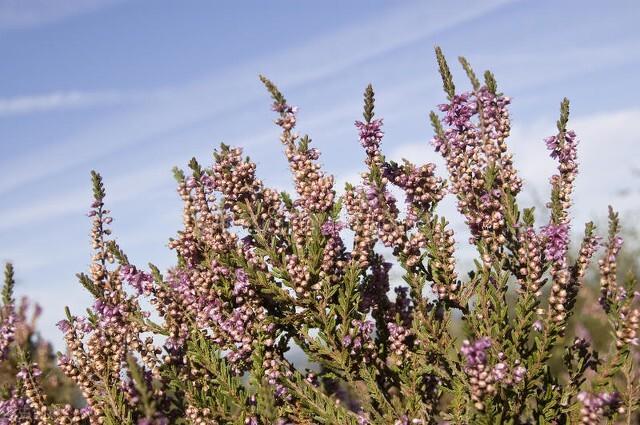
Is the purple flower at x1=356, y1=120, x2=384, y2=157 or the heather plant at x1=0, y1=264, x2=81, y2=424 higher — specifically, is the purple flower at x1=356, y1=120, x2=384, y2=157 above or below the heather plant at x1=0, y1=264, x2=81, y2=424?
above

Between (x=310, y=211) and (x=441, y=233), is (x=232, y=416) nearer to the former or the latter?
(x=310, y=211)

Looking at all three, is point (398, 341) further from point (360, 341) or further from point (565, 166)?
point (565, 166)

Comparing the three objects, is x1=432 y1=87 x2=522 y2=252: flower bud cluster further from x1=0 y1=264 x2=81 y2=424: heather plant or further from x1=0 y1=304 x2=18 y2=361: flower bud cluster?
x1=0 y1=304 x2=18 y2=361: flower bud cluster

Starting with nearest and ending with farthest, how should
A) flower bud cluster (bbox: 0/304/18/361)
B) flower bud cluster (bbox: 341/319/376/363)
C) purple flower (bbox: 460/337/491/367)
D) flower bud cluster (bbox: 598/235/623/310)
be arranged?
purple flower (bbox: 460/337/491/367) < flower bud cluster (bbox: 598/235/623/310) < flower bud cluster (bbox: 341/319/376/363) < flower bud cluster (bbox: 0/304/18/361)

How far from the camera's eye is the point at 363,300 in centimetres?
646

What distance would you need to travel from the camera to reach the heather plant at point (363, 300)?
5605 mm

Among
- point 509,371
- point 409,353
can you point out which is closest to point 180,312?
point 409,353

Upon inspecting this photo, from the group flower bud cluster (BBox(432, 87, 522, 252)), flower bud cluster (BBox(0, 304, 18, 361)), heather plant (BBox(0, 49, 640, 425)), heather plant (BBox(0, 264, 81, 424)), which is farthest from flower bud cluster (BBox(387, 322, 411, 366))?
flower bud cluster (BBox(0, 304, 18, 361))

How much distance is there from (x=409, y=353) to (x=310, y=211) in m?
1.68

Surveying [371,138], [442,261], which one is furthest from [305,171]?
[442,261]

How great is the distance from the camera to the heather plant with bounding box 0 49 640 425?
5.61 meters

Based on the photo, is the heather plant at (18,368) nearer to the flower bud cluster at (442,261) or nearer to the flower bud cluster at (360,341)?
the flower bud cluster at (360,341)

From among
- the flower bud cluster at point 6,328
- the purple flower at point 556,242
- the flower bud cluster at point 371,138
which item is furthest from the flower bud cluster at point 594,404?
the flower bud cluster at point 6,328

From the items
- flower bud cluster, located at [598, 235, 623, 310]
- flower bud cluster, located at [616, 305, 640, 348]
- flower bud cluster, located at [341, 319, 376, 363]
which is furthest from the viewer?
flower bud cluster, located at [341, 319, 376, 363]
